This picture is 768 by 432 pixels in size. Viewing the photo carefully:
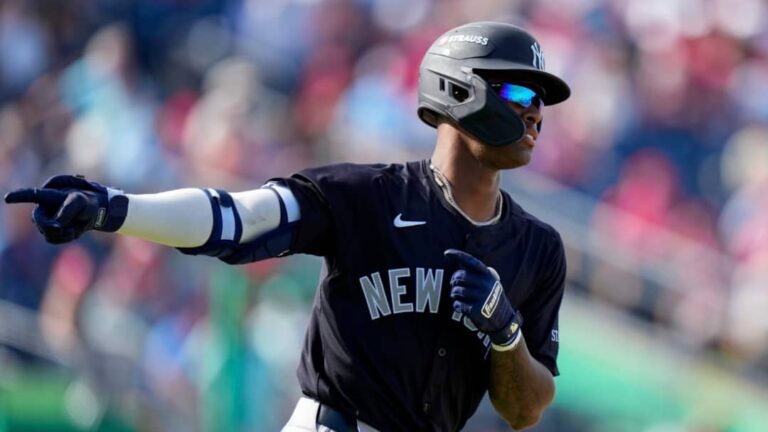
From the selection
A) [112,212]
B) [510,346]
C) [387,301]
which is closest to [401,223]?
[387,301]

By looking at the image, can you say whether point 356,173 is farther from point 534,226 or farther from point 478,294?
point 534,226

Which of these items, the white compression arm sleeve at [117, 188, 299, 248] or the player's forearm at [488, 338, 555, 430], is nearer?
the white compression arm sleeve at [117, 188, 299, 248]

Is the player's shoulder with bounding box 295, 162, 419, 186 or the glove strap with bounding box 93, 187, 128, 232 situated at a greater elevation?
the player's shoulder with bounding box 295, 162, 419, 186

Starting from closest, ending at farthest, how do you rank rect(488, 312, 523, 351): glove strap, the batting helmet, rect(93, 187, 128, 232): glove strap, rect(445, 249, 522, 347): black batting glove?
rect(93, 187, 128, 232): glove strap → rect(445, 249, 522, 347): black batting glove → rect(488, 312, 523, 351): glove strap → the batting helmet

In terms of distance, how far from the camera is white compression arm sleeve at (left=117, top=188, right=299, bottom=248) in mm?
3898

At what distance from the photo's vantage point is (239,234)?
4117 millimetres

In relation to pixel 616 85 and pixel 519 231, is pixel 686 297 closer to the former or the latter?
pixel 616 85

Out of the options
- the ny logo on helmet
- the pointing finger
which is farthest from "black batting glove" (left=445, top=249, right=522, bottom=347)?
the pointing finger

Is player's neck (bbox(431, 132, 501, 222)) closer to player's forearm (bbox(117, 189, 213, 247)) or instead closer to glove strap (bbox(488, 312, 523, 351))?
glove strap (bbox(488, 312, 523, 351))

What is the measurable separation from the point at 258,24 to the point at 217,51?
1.53ft

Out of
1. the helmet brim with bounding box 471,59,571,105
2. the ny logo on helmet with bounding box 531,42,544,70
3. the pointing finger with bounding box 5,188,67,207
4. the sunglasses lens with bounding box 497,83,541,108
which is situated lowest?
the pointing finger with bounding box 5,188,67,207

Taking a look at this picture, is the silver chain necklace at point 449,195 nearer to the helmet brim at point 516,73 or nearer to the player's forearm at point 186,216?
the helmet brim at point 516,73

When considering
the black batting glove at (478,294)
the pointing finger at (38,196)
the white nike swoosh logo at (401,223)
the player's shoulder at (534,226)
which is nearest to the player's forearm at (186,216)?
the pointing finger at (38,196)

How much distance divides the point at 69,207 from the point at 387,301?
4.03 ft
